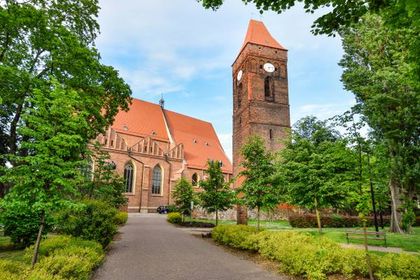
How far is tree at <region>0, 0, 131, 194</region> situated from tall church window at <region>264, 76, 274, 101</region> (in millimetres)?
23801

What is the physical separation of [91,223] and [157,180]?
3117 centimetres

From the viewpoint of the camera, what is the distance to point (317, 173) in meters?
13.6

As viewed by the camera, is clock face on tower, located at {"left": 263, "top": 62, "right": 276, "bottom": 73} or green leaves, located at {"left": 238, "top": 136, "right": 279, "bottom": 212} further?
clock face on tower, located at {"left": 263, "top": 62, "right": 276, "bottom": 73}

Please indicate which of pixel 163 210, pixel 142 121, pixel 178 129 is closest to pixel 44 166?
pixel 163 210

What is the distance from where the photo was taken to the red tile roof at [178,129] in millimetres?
42562

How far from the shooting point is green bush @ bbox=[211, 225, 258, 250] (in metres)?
10.9

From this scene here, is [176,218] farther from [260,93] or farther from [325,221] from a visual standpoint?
[260,93]

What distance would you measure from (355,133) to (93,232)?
15.8 m

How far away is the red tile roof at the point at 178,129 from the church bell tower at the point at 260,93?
10.8 meters

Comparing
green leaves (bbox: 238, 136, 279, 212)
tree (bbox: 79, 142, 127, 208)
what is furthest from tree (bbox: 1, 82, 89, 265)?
green leaves (bbox: 238, 136, 279, 212)

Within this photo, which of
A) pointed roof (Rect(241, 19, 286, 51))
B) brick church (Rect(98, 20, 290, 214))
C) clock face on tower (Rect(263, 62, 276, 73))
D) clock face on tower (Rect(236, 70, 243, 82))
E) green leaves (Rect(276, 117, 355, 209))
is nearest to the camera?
green leaves (Rect(276, 117, 355, 209))

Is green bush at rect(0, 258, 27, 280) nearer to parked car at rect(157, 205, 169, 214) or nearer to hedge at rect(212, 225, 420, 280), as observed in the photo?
hedge at rect(212, 225, 420, 280)

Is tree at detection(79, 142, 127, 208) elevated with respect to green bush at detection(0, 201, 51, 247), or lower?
elevated

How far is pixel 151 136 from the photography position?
42688mm
